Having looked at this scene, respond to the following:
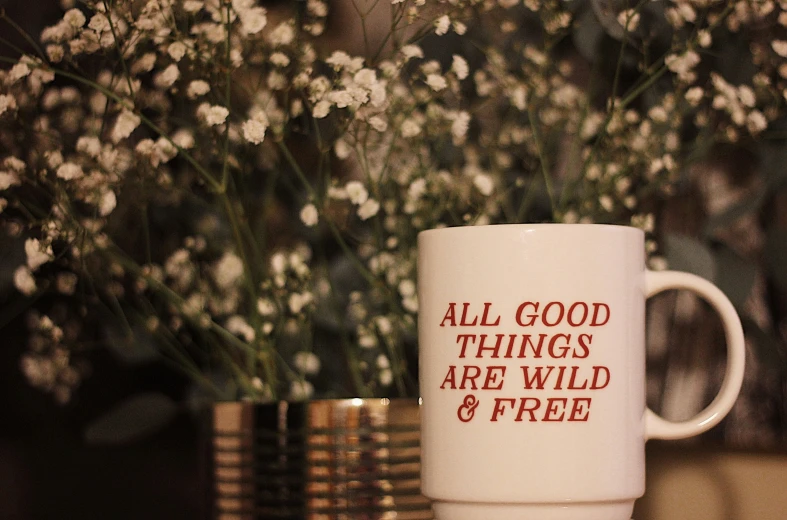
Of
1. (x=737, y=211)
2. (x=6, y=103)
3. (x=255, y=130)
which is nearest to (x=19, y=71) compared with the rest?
(x=6, y=103)

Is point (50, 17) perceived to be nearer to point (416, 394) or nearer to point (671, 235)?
point (416, 394)

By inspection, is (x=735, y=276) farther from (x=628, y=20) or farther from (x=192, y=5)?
(x=192, y=5)

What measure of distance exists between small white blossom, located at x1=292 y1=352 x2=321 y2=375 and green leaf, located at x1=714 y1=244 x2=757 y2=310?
29cm

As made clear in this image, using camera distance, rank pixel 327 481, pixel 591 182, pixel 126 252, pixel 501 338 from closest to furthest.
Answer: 1. pixel 501 338
2. pixel 327 481
3. pixel 591 182
4. pixel 126 252

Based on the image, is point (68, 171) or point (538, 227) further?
point (68, 171)

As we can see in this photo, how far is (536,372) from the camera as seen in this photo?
1.48 feet

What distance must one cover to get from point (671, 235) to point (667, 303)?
4.4 inches

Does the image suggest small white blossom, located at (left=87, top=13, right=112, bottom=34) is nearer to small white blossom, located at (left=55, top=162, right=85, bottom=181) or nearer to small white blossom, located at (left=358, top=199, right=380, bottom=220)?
small white blossom, located at (left=55, top=162, right=85, bottom=181)

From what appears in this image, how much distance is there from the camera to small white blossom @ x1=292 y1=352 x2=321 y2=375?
2.22 ft

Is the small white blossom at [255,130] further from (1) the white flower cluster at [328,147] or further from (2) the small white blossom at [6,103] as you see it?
(2) the small white blossom at [6,103]

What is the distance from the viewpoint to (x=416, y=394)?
2.46ft

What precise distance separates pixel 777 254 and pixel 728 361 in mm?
206

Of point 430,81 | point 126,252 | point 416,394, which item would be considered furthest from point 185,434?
point 430,81

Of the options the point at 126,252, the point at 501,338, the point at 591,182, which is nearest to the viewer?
the point at 501,338
